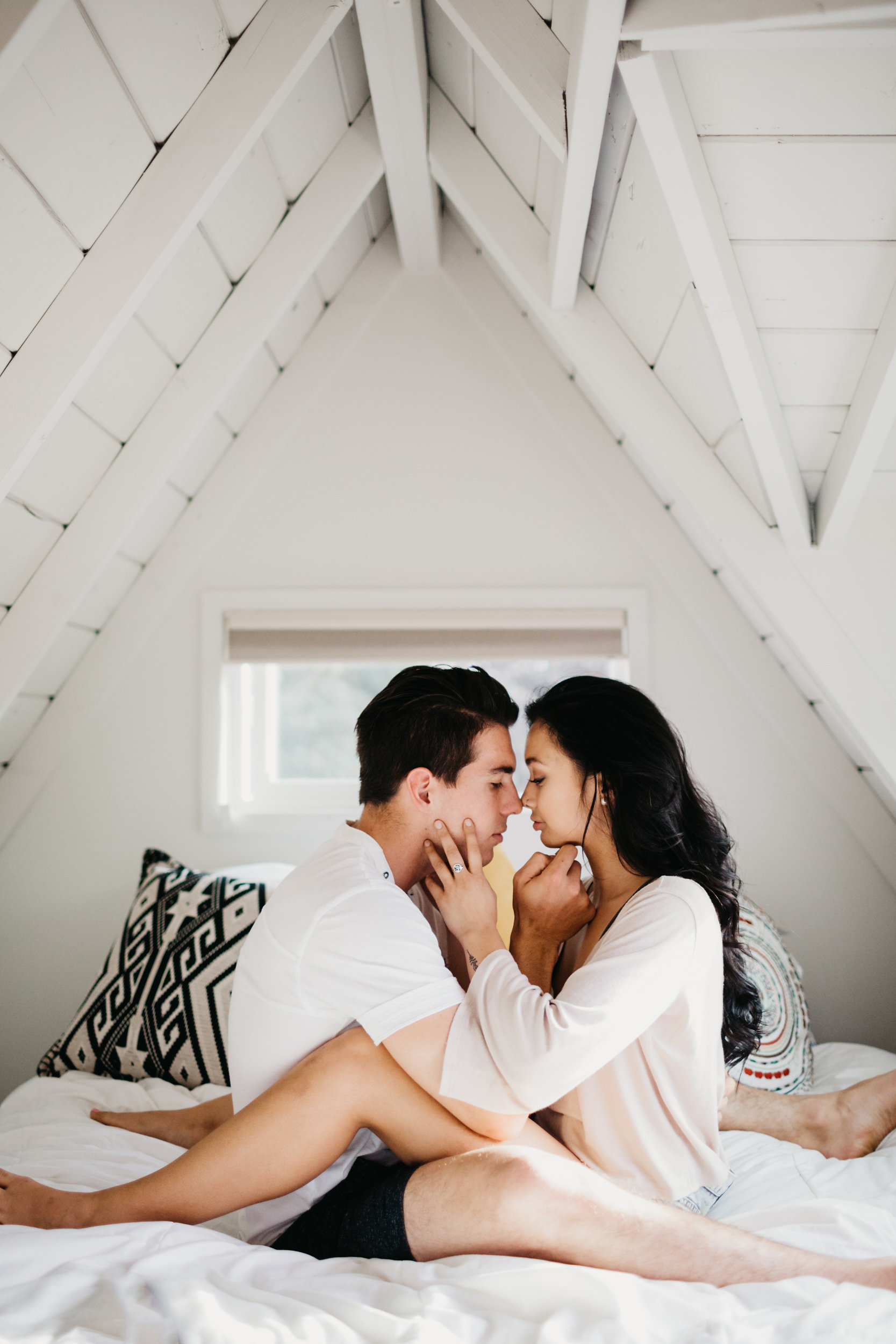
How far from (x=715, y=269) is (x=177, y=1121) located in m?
1.54

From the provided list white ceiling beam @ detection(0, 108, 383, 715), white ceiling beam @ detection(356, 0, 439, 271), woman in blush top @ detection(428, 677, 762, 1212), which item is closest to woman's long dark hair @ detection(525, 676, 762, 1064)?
woman in blush top @ detection(428, 677, 762, 1212)

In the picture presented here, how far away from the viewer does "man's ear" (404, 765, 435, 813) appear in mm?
1347

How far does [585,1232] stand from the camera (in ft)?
3.28

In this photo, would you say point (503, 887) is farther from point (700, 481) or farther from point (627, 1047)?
point (700, 481)

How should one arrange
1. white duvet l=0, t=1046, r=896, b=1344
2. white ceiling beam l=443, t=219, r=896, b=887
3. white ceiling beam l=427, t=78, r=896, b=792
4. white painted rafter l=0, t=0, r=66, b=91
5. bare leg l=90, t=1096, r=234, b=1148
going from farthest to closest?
white ceiling beam l=443, t=219, r=896, b=887 → white ceiling beam l=427, t=78, r=896, b=792 → bare leg l=90, t=1096, r=234, b=1148 → white painted rafter l=0, t=0, r=66, b=91 → white duvet l=0, t=1046, r=896, b=1344

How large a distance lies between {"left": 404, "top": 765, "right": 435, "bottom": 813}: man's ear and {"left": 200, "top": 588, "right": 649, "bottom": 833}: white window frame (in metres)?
0.89

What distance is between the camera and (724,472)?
166 centimetres

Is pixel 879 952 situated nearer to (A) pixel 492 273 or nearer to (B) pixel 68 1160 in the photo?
(B) pixel 68 1160

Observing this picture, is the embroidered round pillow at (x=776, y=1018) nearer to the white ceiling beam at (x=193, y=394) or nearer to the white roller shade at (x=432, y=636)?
the white roller shade at (x=432, y=636)

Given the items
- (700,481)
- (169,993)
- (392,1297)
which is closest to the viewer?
(392,1297)

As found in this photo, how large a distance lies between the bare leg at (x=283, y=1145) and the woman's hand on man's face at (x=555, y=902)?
0.30 meters

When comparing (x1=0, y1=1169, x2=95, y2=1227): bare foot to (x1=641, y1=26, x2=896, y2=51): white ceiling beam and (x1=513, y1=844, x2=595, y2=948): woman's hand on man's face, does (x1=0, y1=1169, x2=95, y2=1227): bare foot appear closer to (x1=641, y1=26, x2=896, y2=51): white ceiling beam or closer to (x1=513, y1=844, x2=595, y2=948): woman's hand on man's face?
(x1=513, y1=844, x2=595, y2=948): woman's hand on man's face

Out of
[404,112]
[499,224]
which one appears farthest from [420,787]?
[404,112]

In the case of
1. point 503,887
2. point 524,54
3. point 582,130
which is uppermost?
point 524,54
